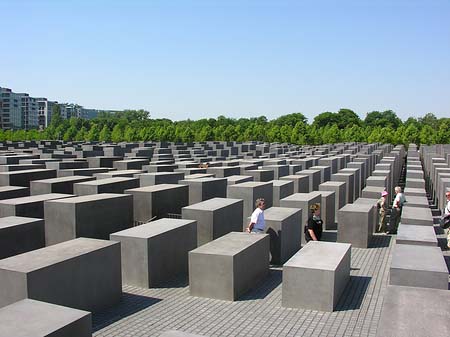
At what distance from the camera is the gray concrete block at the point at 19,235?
36.1ft

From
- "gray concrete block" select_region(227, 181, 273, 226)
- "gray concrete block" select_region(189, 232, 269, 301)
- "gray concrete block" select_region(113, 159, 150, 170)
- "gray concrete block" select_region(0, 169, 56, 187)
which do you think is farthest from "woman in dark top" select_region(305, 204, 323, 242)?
"gray concrete block" select_region(113, 159, 150, 170)

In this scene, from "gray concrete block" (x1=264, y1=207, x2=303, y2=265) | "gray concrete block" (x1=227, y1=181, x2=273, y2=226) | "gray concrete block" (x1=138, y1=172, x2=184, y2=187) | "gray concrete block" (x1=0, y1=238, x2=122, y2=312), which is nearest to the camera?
"gray concrete block" (x1=0, y1=238, x2=122, y2=312)

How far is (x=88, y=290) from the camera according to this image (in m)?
8.80

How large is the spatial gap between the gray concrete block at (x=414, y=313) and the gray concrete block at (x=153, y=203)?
909 cm

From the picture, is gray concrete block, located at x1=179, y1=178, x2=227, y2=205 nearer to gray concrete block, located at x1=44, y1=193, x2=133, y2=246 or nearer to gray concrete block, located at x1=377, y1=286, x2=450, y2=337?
gray concrete block, located at x1=44, y1=193, x2=133, y2=246

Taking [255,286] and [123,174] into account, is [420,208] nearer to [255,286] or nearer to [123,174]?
[255,286]

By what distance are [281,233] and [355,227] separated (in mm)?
3025

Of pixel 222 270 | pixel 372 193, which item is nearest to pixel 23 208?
pixel 222 270

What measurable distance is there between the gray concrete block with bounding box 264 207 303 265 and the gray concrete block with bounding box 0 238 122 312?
4.22 m

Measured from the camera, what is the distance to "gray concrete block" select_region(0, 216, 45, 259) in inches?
433

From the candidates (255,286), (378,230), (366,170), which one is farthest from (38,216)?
(366,170)

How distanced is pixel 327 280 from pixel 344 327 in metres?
0.94

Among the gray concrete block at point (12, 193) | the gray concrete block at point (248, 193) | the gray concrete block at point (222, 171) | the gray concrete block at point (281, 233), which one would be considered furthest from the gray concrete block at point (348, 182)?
the gray concrete block at point (12, 193)

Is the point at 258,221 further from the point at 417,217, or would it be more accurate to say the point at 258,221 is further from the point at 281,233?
the point at 417,217
